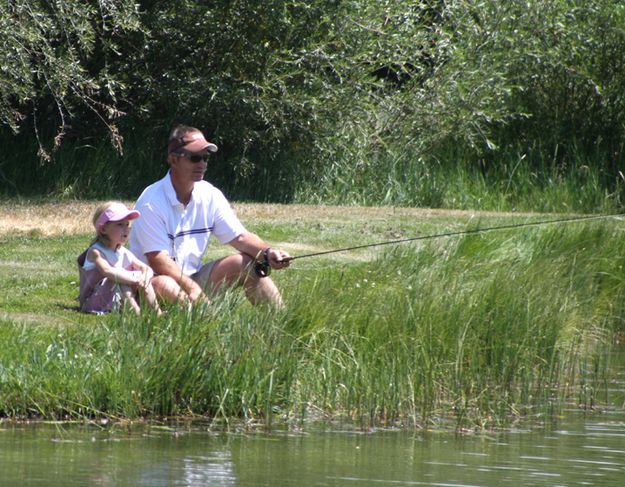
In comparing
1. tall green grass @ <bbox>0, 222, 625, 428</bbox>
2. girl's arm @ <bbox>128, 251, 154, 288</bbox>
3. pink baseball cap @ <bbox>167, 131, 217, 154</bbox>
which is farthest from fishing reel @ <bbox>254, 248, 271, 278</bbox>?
pink baseball cap @ <bbox>167, 131, 217, 154</bbox>

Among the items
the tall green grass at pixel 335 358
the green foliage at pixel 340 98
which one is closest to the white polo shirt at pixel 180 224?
the tall green grass at pixel 335 358

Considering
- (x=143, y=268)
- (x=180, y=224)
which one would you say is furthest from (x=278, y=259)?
(x=143, y=268)

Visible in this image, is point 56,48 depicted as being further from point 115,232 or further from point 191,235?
point 115,232

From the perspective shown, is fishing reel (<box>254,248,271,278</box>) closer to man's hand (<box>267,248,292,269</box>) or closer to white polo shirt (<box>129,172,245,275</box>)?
man's hand (<box>267,248,292,269</box>)

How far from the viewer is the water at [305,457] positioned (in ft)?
19.3

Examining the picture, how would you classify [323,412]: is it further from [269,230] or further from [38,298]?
[269,230]

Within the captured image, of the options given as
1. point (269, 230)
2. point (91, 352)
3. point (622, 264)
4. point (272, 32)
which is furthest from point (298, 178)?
point (91, 352)

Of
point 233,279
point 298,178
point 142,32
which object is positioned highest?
point 142,32

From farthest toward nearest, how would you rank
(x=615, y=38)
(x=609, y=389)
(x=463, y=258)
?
(x=615, y=38), (x=463, y=258), (x=609, y=389)

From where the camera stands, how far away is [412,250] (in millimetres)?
11047

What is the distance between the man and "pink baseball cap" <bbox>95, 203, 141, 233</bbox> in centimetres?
9

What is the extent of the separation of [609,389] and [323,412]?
7.23 ft

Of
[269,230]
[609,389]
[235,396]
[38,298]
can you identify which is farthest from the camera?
[269,230]

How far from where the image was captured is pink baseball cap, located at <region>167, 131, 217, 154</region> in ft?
28.7
